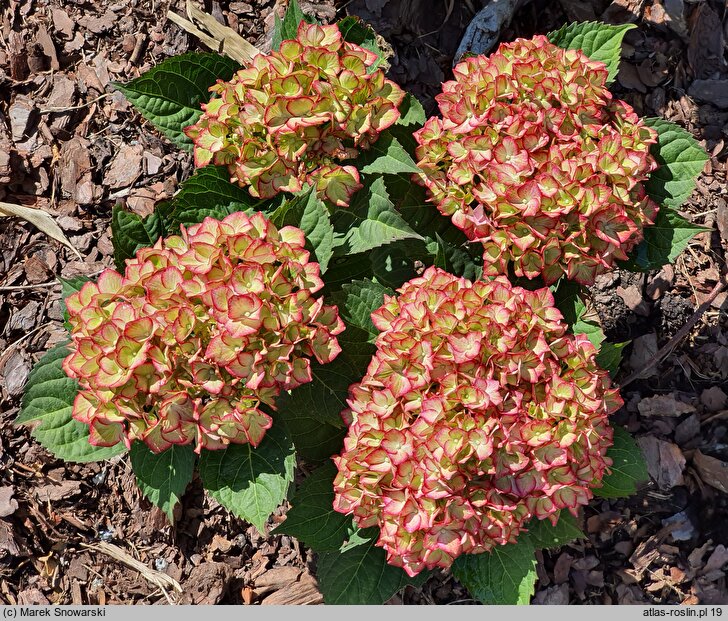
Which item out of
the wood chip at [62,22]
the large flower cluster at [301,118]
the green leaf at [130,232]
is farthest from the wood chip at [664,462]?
the wood chip at [62,22]

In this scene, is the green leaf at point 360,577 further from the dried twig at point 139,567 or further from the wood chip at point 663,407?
Result: the wood chip at point 663,407

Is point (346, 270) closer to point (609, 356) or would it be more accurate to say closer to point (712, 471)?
point (609, 356)

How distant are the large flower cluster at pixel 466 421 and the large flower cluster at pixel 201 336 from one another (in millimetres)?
247

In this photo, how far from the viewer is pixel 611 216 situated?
7.25 ft

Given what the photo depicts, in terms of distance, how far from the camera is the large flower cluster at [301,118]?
7.00 feet

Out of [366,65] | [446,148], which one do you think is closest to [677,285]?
[446,148]

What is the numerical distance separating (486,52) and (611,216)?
170 cm

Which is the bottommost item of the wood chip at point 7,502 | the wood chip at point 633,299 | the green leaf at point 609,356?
the wood chip at point 7,502

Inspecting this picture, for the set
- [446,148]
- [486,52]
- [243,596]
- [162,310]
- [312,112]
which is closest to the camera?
[162,310]

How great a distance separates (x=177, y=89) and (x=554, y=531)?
2.12 meters

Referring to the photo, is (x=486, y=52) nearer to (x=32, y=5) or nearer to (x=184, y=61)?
(x=184, y=61)

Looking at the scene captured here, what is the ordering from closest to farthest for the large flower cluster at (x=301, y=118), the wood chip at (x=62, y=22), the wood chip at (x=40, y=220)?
the large flower cluster at (x=301, y=118) → the wood chip at (x=40, y=220) → the wood chip at (x=62, y=22)

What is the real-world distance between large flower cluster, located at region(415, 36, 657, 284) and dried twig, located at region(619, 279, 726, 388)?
3.60ft

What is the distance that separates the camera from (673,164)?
2572mm
